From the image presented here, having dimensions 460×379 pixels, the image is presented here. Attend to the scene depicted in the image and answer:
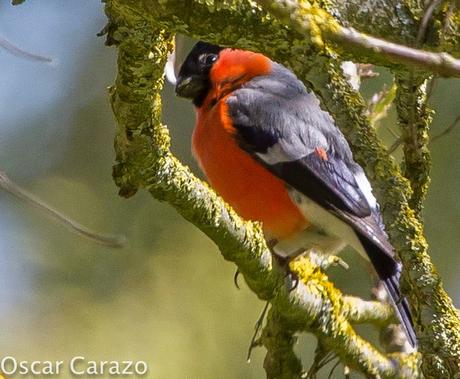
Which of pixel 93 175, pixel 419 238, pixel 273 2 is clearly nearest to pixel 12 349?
pixel 93 175

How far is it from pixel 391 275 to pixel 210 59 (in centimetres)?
147

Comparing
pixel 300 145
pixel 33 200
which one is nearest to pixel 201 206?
pixel 33 200

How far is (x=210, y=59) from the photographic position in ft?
15.0

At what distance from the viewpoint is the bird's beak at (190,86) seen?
4.55 m

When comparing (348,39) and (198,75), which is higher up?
(348,39)

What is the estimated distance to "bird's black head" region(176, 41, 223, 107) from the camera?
455 cm

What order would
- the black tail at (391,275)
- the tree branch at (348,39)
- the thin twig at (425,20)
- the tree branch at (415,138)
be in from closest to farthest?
the tree branch at (348,39), the thin twig at (425,20), the tree branch at (415,138), the black tail at (391,275)

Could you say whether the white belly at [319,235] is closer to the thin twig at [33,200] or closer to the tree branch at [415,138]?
the tree branch at [415,138]

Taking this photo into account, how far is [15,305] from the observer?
232 inches

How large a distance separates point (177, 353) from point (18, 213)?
5.38ft

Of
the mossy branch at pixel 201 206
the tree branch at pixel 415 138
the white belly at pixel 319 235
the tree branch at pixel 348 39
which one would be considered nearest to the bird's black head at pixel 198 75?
the white belly at pixel 319 235

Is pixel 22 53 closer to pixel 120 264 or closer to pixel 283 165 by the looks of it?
pixel 283 165

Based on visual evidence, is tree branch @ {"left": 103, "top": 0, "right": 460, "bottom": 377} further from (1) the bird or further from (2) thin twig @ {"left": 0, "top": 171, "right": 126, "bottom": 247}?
(1) the bird

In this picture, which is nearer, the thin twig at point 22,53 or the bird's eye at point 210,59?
the thin twig at point 22,53
